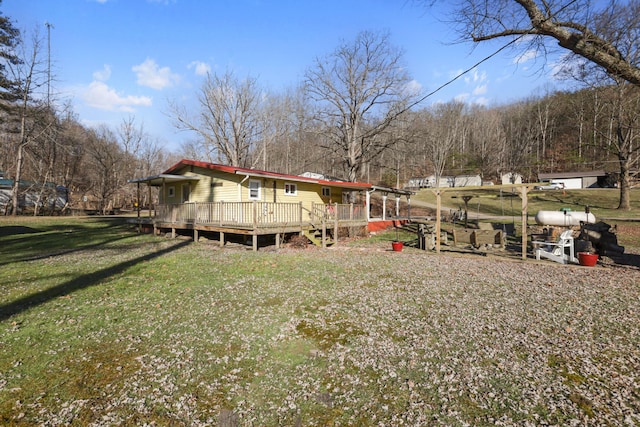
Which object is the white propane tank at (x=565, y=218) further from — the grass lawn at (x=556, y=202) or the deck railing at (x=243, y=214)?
the grass lawn at (x=556, y=202)

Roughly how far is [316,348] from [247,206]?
10298 mm

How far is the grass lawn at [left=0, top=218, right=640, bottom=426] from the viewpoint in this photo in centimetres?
287

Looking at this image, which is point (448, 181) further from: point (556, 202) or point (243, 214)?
point (243, 214)

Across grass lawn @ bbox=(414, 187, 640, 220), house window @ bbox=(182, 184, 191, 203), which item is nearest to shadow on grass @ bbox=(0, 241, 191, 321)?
house window @ bbox=(182, 184, 191, 203)

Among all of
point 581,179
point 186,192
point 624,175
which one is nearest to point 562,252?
point 186,192

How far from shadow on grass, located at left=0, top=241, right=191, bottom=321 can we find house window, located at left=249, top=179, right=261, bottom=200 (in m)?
6.40

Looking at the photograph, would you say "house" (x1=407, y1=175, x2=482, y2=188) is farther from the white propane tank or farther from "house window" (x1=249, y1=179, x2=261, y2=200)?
"house window" (x1=249, y1=179, x2=261, y2=200)

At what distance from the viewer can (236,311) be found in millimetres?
5418

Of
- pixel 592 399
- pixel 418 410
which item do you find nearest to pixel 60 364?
pixel 418 410

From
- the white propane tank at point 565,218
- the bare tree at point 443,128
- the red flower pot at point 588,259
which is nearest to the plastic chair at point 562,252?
the red flower pot at point 588,259

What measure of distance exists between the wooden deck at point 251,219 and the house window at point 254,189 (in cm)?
113

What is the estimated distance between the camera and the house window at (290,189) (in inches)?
676

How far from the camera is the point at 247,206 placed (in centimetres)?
1362

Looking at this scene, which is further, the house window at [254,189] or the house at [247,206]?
the house window at [254,189]
